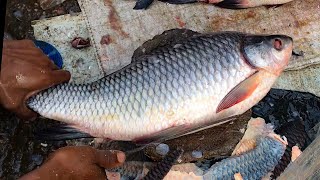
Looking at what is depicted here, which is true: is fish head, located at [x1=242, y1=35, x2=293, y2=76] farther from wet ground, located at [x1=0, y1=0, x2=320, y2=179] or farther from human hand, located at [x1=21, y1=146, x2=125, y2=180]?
human hand, located at [x1=21, y1=146, x2=125, y2=180]

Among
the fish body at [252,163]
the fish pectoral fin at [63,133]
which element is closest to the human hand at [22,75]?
the fish pectoral fin at [63,133]

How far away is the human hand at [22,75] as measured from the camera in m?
3.72

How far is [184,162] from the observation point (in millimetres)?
3920

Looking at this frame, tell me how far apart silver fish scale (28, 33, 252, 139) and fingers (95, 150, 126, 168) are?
0.25 metres

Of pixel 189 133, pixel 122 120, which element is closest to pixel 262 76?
pixel 189 133

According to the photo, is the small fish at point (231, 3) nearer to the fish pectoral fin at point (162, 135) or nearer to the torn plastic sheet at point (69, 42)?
the torn plastic sheet at point (69, 42)

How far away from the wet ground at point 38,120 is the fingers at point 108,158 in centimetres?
44

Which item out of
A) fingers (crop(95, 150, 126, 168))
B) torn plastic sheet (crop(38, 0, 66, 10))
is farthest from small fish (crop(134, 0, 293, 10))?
fingers (crop(95, 150, 126, 168))

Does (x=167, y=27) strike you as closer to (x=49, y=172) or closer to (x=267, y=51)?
(x=267, y=51)

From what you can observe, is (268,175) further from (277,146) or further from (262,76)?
(262,76)

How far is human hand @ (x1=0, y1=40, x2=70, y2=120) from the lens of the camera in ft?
12.2

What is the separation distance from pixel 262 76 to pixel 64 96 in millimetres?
1105

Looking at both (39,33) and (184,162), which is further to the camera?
(39,33)

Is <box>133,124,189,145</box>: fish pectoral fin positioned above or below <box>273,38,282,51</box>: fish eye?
below
